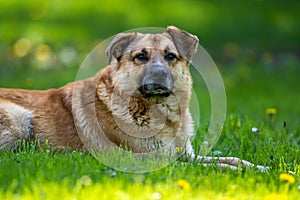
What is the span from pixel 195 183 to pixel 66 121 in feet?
5.99

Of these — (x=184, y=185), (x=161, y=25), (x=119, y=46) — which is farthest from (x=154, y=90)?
(x=161, y=25)

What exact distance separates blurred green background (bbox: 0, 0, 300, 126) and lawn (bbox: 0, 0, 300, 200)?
0.07ft

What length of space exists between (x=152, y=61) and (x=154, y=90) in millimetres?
260

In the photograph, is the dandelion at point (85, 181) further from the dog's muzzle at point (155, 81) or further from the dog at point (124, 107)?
the dog's muzzle at point (155, 81)

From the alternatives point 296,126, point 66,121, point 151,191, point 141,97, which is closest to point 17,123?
point 66,121

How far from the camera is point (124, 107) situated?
19.4ft

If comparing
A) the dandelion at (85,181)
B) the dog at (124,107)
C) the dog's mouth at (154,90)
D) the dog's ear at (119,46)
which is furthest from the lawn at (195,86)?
the dog's ear at (119,46)

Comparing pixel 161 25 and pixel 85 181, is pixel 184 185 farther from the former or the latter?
pixel 161 25

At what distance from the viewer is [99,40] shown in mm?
13945

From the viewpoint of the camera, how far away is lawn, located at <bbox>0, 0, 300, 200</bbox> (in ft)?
14.8

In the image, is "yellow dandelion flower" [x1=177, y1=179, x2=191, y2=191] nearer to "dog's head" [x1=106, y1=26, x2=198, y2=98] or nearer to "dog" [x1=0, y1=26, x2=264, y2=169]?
"dog" [x1=0, y1=26, x2=264, y2=169]

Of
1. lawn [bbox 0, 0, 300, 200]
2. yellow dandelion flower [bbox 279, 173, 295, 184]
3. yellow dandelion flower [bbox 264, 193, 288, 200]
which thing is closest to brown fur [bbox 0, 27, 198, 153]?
lawn [bbox 0, 0, 300, 200]

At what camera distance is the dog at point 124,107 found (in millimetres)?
5785

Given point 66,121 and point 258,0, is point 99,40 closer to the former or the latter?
point 258,0
